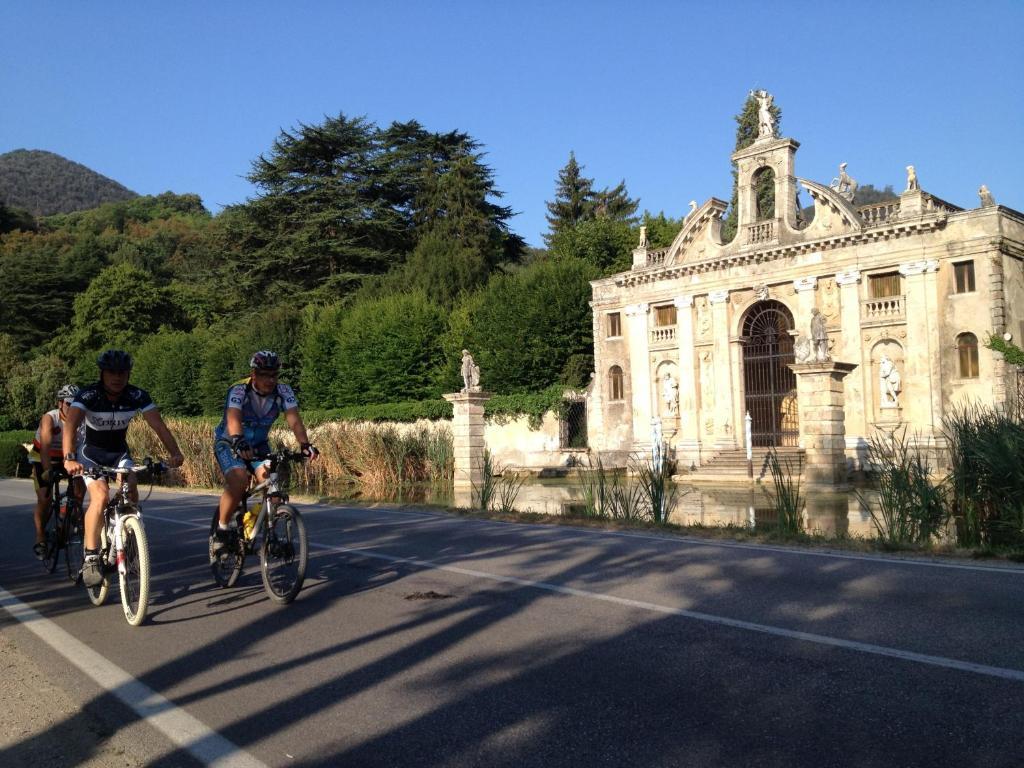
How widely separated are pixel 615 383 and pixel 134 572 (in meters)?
32.6

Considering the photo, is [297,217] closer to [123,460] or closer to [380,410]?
[380,410]

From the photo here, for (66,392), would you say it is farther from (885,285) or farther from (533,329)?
(533,329)

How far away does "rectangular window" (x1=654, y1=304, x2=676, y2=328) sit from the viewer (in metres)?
36.9

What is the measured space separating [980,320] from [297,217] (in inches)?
1583

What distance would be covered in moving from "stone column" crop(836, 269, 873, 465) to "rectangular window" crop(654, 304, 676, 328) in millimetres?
7202

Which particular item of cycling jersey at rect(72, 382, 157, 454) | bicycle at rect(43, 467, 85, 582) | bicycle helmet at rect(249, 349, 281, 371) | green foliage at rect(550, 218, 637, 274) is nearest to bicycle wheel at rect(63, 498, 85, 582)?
bicycle at rect(43, 467, 85, 582)

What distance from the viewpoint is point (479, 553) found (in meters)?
9.66

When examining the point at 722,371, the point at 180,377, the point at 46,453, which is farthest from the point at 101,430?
the point at 180,377

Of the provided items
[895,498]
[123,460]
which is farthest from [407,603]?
[895,498]

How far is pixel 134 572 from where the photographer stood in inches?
267

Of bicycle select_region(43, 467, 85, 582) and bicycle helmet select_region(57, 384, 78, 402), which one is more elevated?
bicycle helmet select_region(57, 384, 78, 402)

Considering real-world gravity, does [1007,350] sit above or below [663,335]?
below

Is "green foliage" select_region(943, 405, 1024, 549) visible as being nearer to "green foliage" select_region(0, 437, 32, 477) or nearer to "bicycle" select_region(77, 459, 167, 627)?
"bicycle" select_region(77, 459, 167, 627)

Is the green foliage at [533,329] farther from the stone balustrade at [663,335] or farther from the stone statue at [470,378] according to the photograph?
the stone statue at [470,378]
